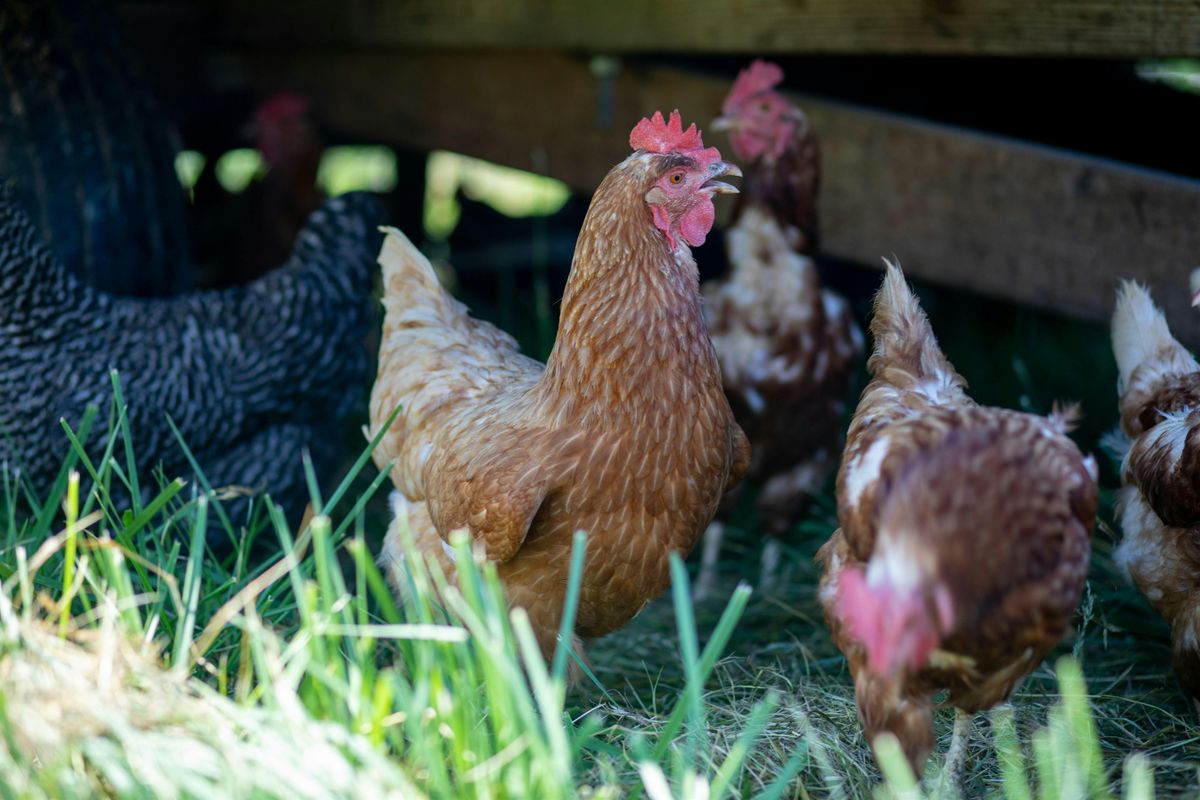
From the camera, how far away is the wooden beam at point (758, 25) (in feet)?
9.52

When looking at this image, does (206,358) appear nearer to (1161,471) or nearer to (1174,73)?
(1161,471)

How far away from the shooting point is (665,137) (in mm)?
2367

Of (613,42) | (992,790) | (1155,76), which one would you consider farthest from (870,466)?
(1155,76)

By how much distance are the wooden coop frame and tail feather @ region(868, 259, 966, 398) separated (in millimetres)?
1047

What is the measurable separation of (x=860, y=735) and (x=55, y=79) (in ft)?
10.1

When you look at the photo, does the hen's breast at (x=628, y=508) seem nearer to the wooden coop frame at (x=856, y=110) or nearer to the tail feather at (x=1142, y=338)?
the tail feather at (x=1142, y=338)

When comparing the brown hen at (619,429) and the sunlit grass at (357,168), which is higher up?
the brown hen at (619,429)

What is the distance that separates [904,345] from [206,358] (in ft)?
6.54

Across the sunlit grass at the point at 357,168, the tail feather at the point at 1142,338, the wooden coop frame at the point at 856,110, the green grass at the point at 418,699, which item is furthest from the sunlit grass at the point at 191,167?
the tail feather at the point at 1142,338

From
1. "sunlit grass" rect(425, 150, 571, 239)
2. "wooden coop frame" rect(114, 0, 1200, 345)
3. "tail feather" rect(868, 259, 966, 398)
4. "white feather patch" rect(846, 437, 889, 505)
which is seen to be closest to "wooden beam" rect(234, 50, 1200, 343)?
"wooden coop frame" rect(114, 0, 1200, 345)

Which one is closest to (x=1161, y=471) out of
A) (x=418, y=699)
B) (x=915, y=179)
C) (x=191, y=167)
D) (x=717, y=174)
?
(x=717, y=174)

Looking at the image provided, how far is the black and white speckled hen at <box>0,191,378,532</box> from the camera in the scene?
9.93 feet

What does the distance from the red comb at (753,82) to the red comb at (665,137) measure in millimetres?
1144

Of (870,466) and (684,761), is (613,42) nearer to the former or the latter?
(870,466)
